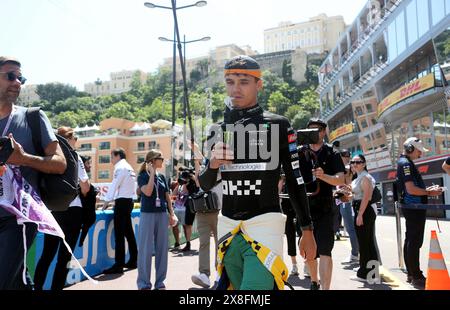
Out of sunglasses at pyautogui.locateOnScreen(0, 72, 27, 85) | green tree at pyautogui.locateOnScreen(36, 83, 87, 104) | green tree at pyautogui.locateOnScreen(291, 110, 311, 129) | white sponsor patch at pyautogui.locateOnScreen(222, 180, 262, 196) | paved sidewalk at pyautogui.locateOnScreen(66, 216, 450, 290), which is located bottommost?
paved sidewalk at pyautogui.locateOnScreen(66, 216, 450, 290)

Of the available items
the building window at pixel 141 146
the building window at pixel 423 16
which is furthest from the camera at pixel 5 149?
the building window at pixel 141 146

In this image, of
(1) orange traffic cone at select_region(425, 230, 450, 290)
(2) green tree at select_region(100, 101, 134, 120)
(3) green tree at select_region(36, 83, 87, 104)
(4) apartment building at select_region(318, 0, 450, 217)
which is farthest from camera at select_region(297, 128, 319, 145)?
(3) green tree at select_region(36, 83, 87, 104)

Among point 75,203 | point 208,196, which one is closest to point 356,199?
point 208,196

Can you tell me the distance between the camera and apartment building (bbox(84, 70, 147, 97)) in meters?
184

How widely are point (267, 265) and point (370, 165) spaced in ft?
121

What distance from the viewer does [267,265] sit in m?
2.51

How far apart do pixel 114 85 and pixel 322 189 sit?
623 feet

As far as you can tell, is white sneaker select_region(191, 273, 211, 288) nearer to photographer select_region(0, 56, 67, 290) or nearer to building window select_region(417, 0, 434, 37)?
photographer select_region(0, 56, 67, 290)

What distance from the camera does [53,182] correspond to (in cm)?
275

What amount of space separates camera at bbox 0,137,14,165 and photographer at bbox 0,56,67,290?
0.14 ft

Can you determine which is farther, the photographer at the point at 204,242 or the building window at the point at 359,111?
the building window at the point at 359,111

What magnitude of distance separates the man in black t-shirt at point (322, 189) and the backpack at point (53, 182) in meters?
2.85

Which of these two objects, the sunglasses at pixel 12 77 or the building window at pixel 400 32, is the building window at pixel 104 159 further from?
the sunglasses at pixel 12 77

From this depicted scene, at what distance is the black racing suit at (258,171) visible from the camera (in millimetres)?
2754
